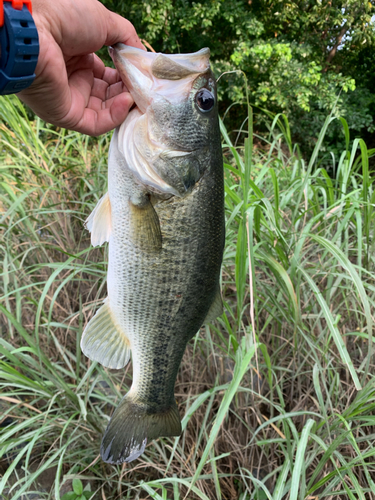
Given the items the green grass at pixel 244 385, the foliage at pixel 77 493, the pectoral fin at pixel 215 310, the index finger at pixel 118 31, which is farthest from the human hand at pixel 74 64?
the foliage at pixel 77 493

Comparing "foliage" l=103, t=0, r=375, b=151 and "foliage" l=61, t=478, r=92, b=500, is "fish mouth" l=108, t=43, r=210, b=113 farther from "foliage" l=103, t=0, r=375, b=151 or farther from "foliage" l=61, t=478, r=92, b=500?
"foliage" l=103, t=0, r=375, b=151

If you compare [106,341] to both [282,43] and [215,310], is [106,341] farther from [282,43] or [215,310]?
[282,43]

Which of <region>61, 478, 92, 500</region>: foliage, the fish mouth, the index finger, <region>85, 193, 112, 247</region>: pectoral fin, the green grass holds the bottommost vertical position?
<region>61, 478, 92, 500</region>: foliage

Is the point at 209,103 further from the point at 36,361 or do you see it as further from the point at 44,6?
the point at 36,361

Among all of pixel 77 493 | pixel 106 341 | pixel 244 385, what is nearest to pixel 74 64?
pixel 106 341

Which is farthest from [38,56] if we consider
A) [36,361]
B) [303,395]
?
[303,395]

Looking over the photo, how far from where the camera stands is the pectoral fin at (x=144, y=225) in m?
1.07

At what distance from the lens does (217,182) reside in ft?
3.59

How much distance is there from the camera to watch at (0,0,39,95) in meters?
0.91

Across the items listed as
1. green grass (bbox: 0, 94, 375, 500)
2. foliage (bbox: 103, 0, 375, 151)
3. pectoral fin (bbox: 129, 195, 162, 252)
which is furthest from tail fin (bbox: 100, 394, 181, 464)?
foliage (bbox: 103, 0, 375, 151)

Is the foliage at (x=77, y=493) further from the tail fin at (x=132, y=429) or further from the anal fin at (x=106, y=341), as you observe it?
the anal fin at (x=106, y=341)

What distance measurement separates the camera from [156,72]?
1031 mm

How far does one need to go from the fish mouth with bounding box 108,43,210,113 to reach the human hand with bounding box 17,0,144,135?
94 millimetres

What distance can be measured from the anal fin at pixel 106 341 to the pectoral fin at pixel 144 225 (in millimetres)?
278
